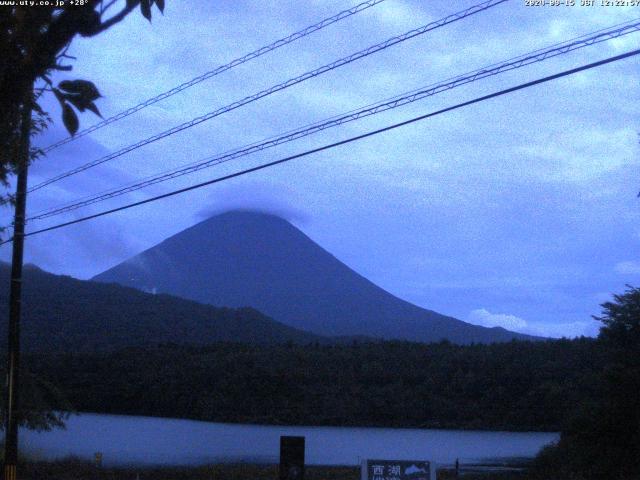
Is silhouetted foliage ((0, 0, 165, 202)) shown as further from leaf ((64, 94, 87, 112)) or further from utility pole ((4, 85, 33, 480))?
utility pole ((4, 85, 33, 480))

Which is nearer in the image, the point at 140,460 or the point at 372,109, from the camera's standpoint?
the point at 372,109

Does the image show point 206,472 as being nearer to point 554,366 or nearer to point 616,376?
point 616,376

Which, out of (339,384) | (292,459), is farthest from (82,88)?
(339,384)

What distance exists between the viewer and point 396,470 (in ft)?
40.7

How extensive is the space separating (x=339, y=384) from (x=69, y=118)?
236 ft

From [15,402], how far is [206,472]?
1159 centimetres

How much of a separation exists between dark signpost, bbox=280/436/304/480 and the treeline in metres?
48.7

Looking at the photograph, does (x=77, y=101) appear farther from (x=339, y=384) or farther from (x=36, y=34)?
(x=339, y=384)

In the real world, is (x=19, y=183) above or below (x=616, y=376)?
above

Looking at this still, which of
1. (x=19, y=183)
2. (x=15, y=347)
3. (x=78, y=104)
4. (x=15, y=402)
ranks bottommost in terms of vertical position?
(x=15, y=402)

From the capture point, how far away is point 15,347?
58.3ft

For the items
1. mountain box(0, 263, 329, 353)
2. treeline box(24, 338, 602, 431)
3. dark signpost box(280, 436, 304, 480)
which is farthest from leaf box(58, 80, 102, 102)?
treeline box(24, 338, 602, 431)

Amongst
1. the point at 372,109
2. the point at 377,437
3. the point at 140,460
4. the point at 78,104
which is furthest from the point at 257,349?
the point at 78,104

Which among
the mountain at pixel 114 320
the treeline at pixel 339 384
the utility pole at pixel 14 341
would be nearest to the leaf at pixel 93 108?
the utility pole at pixel 14 341
